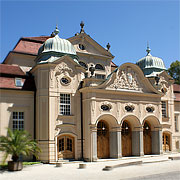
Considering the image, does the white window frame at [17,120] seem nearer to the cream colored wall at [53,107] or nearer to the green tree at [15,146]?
the cream colored wall at [53,107]

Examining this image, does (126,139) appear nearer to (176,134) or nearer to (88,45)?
(176,134)

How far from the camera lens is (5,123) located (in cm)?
2544

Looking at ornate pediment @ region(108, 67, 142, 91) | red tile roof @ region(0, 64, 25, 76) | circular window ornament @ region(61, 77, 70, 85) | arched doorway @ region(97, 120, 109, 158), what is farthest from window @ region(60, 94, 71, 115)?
red tile roof @ region(0, 64, 25, 76)

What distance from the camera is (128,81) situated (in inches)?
1183

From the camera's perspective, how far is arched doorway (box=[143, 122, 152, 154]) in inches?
1262

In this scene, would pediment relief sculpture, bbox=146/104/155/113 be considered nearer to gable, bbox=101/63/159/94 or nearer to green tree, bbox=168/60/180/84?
gable, bbox=101/63/159/94

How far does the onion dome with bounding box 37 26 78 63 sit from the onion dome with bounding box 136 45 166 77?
37.6 feet

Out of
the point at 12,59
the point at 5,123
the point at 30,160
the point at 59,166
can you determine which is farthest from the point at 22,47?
the point at 59,166

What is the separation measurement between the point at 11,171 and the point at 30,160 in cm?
579

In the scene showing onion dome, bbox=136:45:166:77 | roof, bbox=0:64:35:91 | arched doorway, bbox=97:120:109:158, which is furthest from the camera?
onion dome, bbox=136:45:166:77

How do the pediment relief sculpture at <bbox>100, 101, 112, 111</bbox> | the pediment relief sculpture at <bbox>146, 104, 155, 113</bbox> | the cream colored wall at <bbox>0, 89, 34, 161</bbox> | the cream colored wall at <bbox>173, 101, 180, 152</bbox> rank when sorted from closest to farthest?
Answer: the cream colored wall at <bbox>0, 89, 34, 161</bbox>
the pediment relief sculpture at <bbox>100, 101, 112, 111</bbox>
the pediment relief sculpture at <bbox>146, 104, 155, 113</bbox>
the cream colored wall at <bbox>173, 101, 180, 152</bbox>

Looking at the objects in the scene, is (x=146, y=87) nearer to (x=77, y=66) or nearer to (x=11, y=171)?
(x=77, y=66)

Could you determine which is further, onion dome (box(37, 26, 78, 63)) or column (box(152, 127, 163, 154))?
column (box(152, 127, 163, 154))

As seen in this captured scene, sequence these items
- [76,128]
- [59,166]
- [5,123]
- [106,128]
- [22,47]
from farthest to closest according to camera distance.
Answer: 1. [22,47]
2. [106,128]
3. [76,128]
4. [5,123]
5. [59,166]
